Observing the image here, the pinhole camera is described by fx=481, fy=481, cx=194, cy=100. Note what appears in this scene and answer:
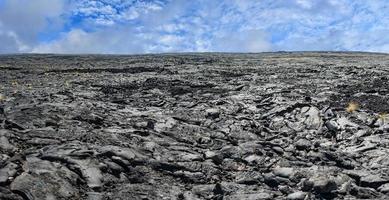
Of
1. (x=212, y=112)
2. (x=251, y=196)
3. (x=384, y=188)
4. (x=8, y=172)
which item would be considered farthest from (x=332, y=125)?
(x=8, y=172)

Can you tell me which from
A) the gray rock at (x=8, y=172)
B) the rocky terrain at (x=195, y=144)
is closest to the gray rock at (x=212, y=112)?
the rocky terrain at (x=195, y=144)

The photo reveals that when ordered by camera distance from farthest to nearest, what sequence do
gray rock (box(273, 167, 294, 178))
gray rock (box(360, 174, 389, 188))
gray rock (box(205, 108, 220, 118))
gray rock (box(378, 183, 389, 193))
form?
gray rock (box(205, 108, 220, 118)) < gray rock (box(273, 167, 294, 178)) < gray rock (box(360, 174, 389, 188)) < gray rock (box(378, 183, 389, 193))

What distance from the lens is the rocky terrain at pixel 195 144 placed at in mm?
15234

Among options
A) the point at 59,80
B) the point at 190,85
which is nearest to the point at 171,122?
the point at 190,85

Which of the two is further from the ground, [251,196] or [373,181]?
[373,181]

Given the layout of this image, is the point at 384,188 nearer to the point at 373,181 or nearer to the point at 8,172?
the point at 373,181

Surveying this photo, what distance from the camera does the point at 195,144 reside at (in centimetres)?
1989

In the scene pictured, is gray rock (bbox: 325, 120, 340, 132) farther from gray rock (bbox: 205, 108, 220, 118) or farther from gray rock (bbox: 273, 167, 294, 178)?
gray rock (bbox: 273, 167, 294, 178)

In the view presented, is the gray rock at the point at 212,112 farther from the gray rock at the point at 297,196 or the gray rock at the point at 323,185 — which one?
the gray rock at the point at 297,196

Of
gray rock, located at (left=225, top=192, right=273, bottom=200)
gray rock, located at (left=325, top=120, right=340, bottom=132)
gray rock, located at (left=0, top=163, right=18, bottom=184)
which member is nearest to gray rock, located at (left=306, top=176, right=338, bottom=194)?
gray rock, located at (left=225, top=192, right=273, bottom=200)

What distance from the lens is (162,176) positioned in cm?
1638

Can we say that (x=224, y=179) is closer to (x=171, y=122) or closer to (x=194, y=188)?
(x=194, y=188)

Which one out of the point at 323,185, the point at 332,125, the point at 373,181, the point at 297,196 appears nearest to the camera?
the point at 297,196

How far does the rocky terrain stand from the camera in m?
15.2
